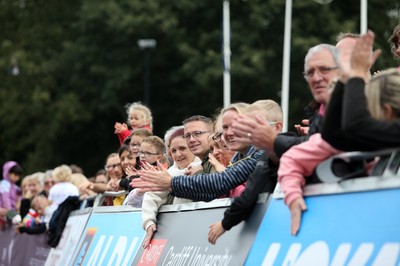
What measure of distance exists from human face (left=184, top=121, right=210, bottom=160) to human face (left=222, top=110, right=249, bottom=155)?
1289mm

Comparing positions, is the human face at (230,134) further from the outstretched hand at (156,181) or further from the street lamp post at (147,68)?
the street lamp post at (147,68)

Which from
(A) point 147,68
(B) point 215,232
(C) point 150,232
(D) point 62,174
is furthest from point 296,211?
(A) point 147,68

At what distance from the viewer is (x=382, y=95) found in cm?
516

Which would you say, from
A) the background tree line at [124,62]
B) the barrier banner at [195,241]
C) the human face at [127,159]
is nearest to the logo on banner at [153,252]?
the barrier banner at [195,241]

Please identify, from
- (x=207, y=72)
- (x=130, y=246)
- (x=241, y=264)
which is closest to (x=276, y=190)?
(x=241, y=264)

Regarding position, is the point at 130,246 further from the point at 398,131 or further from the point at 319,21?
the point at 319,21

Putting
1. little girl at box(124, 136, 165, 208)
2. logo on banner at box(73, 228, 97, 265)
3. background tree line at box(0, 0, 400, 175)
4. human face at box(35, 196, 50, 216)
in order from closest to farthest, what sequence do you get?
little girl at box(124, 136, 165, 208), logo on banner at box(73, 228, 97, 265), human face at box(35, 196, 50, 216), background tree line at box(0, 0, 400, 175)

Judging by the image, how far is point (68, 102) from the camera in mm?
49219

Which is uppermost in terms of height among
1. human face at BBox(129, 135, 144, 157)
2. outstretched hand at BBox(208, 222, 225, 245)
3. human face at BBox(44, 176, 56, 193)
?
outstretched hand at BBox(208, 222, 225, 245)

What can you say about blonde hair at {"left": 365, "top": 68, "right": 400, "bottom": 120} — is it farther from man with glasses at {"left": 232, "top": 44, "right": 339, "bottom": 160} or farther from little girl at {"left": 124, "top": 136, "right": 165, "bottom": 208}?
little girl at {"left": 124, "top": 136, "right": 165, "bottom": 208}

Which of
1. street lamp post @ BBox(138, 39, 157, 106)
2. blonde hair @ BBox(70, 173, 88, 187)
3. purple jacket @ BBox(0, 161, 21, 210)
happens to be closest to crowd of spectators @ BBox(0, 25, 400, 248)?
blonde hair @ BBox(70, 173, 88, 187)

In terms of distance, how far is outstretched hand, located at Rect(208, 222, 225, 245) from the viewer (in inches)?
263

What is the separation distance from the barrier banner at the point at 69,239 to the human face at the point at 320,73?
20.3 ft

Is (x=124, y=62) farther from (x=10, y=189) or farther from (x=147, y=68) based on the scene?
(x=10, y=189)
